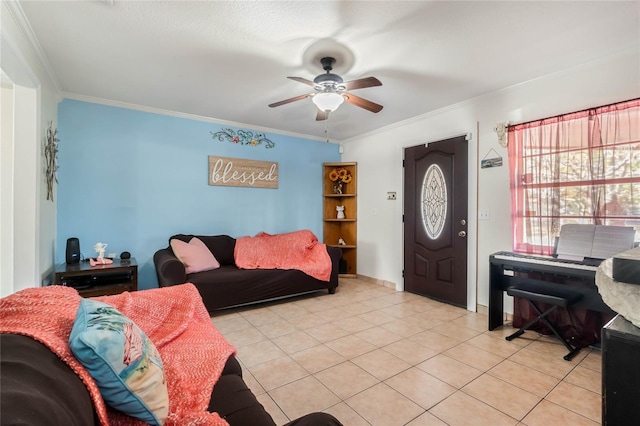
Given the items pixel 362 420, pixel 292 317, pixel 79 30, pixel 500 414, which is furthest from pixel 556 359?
pixel 79 30

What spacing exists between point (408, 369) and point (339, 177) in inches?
136

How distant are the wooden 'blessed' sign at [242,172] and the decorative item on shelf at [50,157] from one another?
63.2 inches

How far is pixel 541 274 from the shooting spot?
9.26 ft

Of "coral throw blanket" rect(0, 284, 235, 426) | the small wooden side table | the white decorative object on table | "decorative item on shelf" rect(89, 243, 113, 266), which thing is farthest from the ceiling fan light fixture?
"decorative item on shelf" rect(89, 243, 113, 266)

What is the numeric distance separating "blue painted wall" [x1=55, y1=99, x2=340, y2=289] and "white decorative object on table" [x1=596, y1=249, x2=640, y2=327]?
3985 millimetres

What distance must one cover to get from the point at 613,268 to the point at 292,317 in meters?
2.78

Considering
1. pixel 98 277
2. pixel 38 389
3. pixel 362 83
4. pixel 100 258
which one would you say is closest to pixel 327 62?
pixel 362 83

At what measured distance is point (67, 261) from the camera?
2.99 m

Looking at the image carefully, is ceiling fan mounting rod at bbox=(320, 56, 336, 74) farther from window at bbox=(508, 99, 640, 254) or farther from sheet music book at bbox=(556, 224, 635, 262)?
sheet music book at bbox=(556, 224, 635, 262)

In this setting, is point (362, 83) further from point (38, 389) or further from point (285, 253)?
point (285, 253)

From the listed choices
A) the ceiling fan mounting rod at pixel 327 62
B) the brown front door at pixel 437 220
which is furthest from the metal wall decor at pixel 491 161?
the ceiling fan mounting rod at pixel 327 62

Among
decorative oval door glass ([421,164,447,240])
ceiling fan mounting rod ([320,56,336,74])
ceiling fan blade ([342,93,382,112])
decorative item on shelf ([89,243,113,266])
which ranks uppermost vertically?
ceiling fan mounting rod ([320,56,336,74])

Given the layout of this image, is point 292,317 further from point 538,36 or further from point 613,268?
point 538,36

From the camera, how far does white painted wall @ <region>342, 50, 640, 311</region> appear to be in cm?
245
